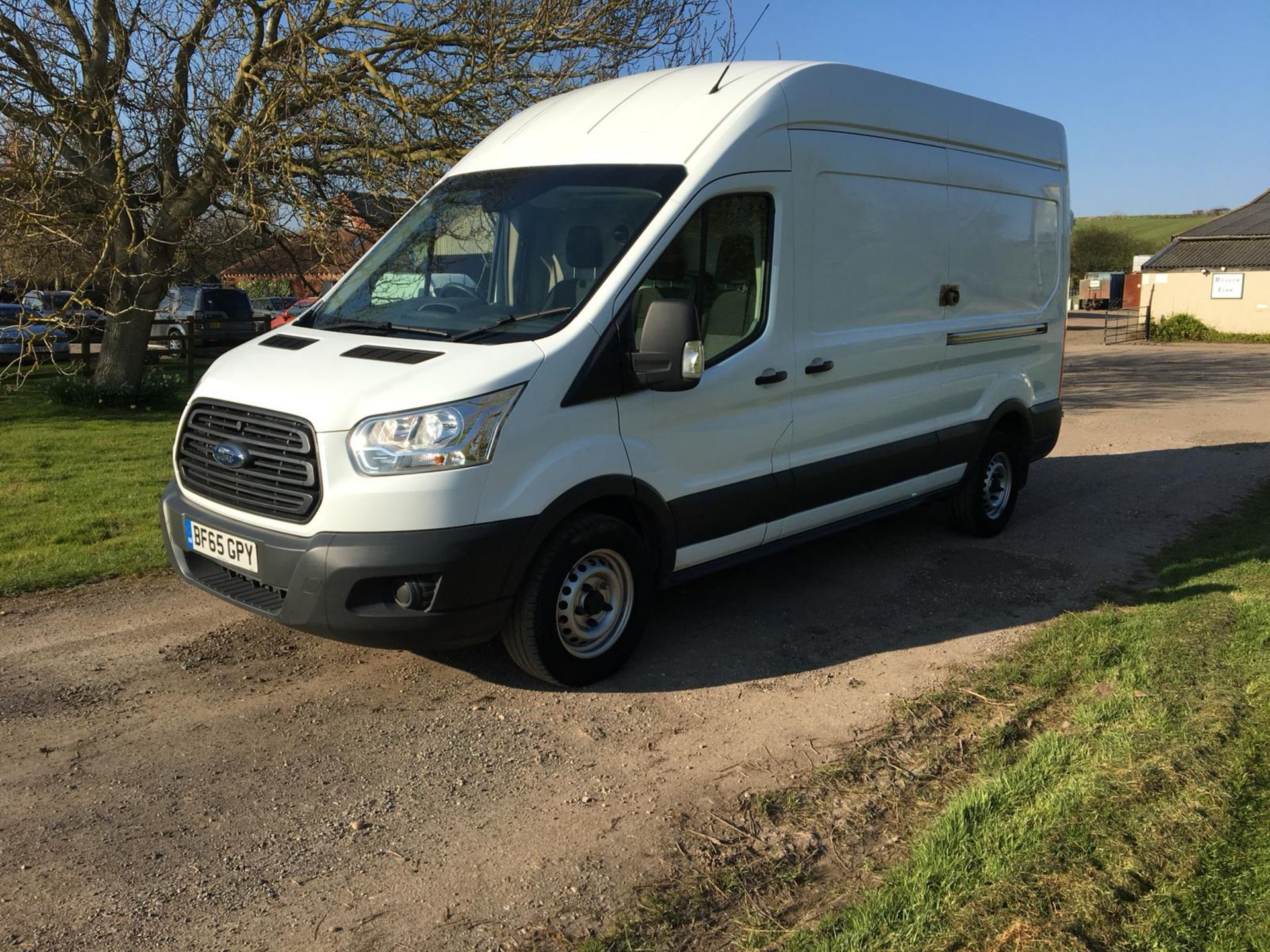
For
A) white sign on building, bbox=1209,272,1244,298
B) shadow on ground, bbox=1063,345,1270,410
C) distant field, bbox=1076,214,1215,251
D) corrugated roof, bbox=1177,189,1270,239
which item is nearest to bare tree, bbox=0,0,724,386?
shadow on ground, bbox=1063,345,1270,410

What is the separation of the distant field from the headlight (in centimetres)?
8086

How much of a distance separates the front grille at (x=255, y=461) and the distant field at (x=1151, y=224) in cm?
8085

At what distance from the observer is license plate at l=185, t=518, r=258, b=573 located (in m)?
4.48

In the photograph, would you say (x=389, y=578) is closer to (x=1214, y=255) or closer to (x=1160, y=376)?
(x=1160, y=376)

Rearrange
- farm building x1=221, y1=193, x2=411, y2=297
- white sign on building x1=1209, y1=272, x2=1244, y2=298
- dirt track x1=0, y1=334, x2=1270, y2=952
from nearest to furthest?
dirt track x1=0, y1=334, x2=1270, y2=952
farm building x1=221, y1=193, x2=411, y2=297
white sign on building x1=1209, y1=272, x2=1244, y2=298

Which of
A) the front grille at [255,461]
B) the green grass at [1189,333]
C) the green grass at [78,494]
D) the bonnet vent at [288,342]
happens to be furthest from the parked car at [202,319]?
the green grass at [1189,333]

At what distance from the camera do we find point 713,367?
512 centimetres

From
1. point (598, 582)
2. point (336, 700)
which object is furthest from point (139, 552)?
point (598, 582)

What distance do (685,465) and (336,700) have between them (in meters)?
1.88

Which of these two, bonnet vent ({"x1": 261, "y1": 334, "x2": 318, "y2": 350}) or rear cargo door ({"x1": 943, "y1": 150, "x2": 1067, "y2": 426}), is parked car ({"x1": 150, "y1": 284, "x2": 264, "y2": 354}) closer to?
bonnet vent ({"x1": 261, "y1": 334, "x2": 318, "y2": 350})

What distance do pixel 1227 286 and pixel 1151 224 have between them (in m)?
62.7

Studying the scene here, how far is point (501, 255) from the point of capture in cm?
516

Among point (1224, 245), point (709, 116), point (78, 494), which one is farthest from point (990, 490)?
point (1224, 245)

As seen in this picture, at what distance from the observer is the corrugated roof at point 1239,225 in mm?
41188
